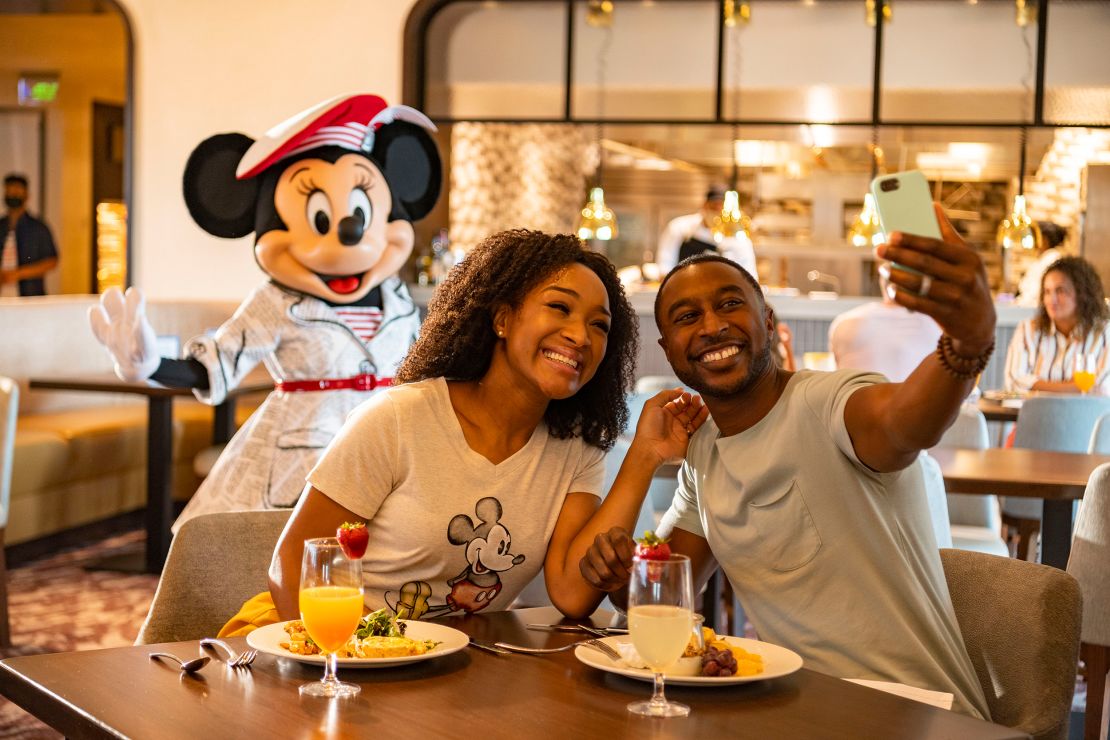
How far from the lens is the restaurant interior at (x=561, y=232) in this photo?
1.58 m

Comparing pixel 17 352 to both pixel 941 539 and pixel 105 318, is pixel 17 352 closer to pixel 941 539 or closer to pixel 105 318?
pixel 105 318

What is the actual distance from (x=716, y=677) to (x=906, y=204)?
57cm

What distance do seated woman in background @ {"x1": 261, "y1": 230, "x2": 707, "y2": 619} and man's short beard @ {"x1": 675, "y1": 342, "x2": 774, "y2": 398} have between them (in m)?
0.12

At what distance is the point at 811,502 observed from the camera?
1890mm

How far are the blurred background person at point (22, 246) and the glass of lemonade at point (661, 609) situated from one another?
8.90m

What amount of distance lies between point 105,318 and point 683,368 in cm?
230

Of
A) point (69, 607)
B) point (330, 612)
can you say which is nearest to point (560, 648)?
point (330, 612)

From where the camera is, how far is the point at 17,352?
6.09 metres

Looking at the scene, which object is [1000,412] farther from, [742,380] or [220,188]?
[742,380]

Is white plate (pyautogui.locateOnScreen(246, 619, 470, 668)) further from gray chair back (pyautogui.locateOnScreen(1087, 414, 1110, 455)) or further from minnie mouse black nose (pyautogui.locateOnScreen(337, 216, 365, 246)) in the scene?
gray chair back (pyautogui.locateOnScreen(1087, 414, 1110, 455))

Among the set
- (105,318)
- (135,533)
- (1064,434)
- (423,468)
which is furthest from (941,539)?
(135,533)

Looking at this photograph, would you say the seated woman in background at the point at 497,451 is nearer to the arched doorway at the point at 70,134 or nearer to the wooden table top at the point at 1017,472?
the wooden table top at the point at 1017,472

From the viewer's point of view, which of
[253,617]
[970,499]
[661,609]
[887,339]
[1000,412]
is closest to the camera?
[661,609]

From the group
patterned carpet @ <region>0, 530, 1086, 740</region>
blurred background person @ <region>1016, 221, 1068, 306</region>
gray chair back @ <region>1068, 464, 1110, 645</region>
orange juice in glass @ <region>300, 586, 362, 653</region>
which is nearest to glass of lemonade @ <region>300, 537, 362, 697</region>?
orange juice in glass @ <region>300, 586, 362, 653</region>
